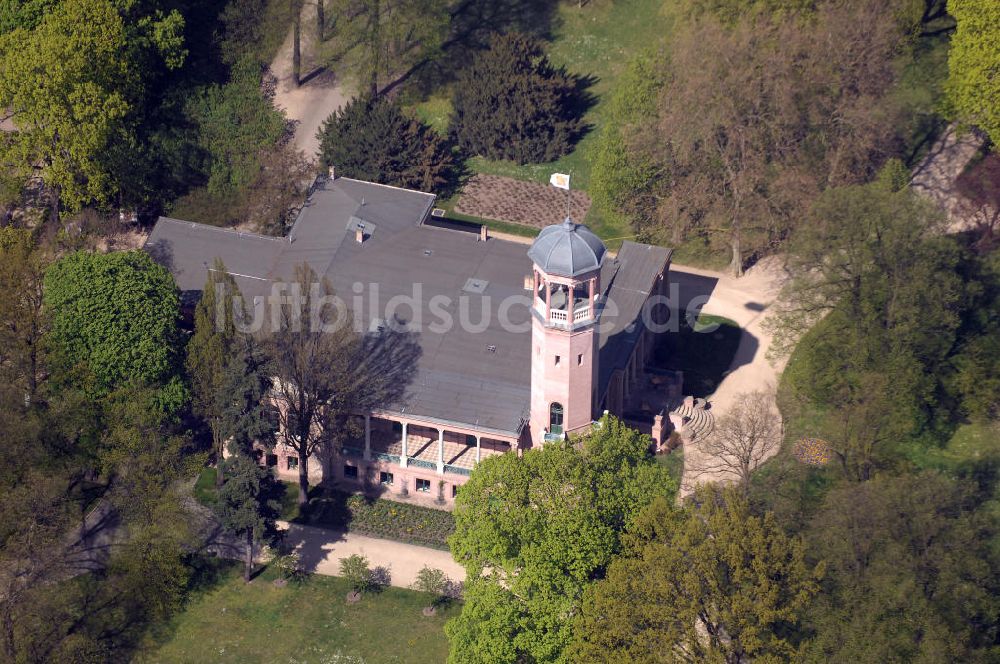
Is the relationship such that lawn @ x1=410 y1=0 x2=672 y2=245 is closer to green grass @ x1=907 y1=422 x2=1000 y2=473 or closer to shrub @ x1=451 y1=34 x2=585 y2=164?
shrub @ x1=451 y1=34 x2=585 y2=164

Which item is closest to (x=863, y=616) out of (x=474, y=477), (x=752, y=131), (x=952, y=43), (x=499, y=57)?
(x=474, y=477)

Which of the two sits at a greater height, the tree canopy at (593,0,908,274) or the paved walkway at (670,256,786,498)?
the tree canopy at (593,0,908,274)

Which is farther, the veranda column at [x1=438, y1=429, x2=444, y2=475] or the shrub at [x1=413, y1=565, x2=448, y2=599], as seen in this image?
the veranda column at [x1=438, y1=429, x2=444, y2=475]

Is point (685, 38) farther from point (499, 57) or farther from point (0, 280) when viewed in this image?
point (0, 280)

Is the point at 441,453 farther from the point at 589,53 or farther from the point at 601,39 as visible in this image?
the point at 601,39

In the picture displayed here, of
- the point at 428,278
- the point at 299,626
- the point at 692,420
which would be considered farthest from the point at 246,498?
the point at 692,420

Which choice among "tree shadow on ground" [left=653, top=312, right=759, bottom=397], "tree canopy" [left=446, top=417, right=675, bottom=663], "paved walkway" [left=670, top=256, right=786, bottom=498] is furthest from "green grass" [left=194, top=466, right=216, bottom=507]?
"tree shadow on ground" [left=653, top=312, right=759, bottom=397]
